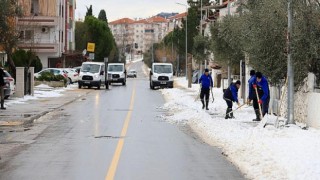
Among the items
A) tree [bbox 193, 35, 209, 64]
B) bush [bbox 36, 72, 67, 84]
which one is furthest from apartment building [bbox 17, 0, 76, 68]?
tree [bbox 193, 35, 209, 64]

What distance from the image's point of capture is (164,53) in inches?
4688

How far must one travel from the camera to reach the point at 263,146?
518 inches

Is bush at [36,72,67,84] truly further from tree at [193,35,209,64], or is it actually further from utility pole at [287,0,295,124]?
utility pole at [287,0,295,124]

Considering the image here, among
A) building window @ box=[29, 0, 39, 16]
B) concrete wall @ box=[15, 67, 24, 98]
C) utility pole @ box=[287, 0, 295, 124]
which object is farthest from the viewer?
building window @ box=[29, 0, 39, 16]

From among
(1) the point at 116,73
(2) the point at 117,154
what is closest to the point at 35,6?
(1) the point at 116,73

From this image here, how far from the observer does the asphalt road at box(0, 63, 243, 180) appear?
11031mm

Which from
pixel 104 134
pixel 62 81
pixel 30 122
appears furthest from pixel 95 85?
pixel 104 134

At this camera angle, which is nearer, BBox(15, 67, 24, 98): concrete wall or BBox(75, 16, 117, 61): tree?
BBox(15, 67, 24, 98): concrete wall

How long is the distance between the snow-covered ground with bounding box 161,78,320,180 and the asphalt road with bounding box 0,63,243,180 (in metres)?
0.35

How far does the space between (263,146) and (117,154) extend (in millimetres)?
3049

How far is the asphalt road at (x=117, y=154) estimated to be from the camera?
11.0 m

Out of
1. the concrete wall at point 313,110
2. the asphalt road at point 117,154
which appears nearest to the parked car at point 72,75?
Result: the asphalt road at point 117,154

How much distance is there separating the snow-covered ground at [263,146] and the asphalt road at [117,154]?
1.14ft

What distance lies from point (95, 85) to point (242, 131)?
1373 inches
